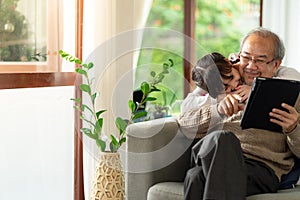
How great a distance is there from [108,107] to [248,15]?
183 centimetres

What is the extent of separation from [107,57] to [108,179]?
66cm

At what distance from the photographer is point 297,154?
223 centimetres

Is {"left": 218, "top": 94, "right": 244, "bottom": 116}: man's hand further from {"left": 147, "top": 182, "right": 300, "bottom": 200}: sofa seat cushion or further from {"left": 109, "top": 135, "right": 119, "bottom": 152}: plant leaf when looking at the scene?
{"left": 109, "top": 135, "right": 119, "bottom": 152}: plant leaf

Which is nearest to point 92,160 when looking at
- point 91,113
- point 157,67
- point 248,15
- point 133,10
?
point 91,113

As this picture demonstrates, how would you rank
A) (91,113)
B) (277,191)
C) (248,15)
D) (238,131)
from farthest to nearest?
(248,15)
(91,113)
(238,131)
(277,191)

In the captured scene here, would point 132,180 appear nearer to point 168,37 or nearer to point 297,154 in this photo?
point 297,154

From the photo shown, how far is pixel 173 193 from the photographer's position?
2.19 m

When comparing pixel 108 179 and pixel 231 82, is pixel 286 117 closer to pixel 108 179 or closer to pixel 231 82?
pixel 231 82

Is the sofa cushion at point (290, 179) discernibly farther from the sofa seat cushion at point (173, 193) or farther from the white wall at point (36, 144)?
the white wall at point (36, 144)

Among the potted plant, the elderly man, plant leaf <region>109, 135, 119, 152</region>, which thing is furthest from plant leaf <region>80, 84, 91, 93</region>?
the elderly man

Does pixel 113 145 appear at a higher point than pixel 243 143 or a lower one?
lower

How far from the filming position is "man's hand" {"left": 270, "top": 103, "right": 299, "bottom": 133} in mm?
2148

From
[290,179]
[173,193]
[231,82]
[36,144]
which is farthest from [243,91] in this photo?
[36,144]

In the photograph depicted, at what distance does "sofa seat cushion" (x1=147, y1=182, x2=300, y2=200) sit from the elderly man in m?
0.06
